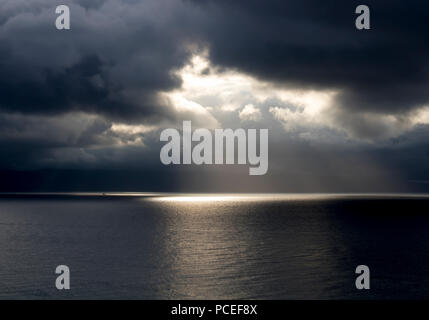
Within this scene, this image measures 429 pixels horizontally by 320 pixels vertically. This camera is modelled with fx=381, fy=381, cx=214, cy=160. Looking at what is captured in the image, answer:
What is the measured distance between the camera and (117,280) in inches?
2073

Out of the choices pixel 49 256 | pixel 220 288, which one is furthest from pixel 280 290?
pixel 49 256

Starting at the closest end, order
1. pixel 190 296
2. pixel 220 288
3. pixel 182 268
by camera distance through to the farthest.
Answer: pixel 190 296
pixel 220 288
pixel 182 268

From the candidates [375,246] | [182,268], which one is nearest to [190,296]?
[182,268]

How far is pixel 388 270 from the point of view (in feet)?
198
